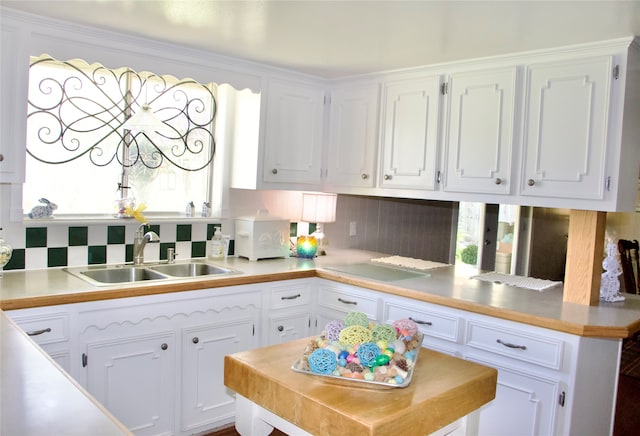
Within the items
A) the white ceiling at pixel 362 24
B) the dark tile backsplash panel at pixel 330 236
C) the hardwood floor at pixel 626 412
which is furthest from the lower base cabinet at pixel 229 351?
the white ceiling at pixel 362 24

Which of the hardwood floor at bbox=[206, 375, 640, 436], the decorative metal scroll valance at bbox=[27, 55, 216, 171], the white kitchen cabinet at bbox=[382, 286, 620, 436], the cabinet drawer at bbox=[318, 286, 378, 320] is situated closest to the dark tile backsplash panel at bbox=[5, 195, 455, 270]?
the decorative metal scroll valance at bbox=[27, 55, 216, 171]

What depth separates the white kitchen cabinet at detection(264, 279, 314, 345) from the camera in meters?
3.06

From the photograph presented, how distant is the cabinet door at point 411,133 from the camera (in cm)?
306

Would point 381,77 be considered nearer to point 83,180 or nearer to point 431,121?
point 431,121

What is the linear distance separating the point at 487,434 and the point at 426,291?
71 cm

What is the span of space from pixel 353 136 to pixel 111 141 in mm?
1474

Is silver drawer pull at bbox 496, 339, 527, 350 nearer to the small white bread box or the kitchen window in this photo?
the small white bread box

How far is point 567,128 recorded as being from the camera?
8.20ft

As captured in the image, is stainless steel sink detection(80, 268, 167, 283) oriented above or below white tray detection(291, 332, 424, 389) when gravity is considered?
above

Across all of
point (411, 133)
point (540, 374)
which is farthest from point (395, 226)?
point (540, 374)

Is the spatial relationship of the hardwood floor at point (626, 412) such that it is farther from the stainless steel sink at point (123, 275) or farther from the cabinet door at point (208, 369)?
the stainless steel sink at point (123, 275)

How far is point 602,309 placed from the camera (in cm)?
248

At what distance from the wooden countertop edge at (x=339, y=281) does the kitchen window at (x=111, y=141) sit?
0.78 metres

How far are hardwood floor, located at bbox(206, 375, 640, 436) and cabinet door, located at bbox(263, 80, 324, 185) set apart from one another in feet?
4.90
